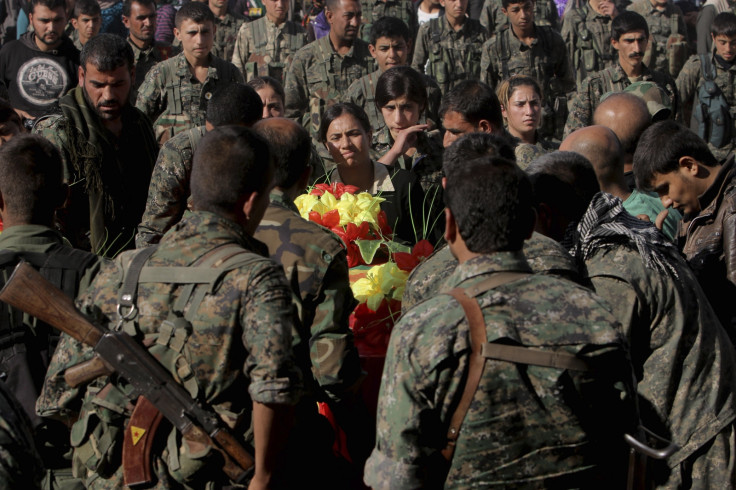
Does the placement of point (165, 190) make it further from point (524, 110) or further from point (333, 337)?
point (524, 110)

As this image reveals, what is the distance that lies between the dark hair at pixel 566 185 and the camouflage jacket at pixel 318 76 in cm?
698

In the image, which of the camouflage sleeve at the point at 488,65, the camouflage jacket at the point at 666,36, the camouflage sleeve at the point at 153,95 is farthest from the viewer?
the camouflage jacket at the point at 666,36

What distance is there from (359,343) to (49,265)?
1.46 metres

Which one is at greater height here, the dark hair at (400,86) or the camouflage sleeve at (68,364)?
the dark hair at (400,86)

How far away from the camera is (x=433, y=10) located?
543 inches

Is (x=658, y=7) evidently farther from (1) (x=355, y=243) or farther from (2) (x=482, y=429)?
(2) (x=482, y=429)

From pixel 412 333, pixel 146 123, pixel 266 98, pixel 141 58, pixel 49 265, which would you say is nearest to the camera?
pixel 412 333

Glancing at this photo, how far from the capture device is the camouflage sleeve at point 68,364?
115 inches

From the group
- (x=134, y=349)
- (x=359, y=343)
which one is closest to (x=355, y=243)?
(x=359, y=343)

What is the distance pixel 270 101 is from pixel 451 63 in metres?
5.24

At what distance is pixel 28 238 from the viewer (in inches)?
137

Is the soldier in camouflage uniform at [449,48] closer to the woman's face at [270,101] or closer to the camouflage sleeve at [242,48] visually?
the camouflage sleeve at [242,48]

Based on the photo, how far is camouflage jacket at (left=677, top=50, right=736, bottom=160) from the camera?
1166 cm

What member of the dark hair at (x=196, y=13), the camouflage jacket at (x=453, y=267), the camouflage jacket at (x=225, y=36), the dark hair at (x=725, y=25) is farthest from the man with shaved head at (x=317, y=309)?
the camouflage jacket at (x=225, y=36)
